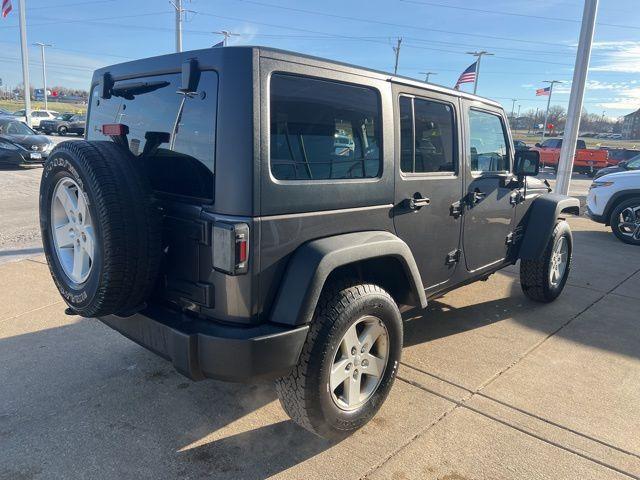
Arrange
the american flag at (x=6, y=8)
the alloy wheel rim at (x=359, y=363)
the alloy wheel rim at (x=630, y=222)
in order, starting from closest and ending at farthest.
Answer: the alloy wheel rim at (x=359, y=363), the alloy wheel rim at (x=630, y=222), the american flag at (x=6, y=8)

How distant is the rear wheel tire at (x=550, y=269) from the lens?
4656 mm

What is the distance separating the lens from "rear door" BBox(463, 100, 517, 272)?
3656mm

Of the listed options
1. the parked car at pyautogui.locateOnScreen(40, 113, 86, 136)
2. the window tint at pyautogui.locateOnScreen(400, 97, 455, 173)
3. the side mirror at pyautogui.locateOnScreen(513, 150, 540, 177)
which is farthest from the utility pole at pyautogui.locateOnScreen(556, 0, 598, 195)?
the parked car at pyautogui.locateOnScreen(40, 113, 86, 136)

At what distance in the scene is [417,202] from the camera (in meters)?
3.05

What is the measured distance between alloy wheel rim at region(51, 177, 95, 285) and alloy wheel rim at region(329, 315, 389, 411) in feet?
4.43

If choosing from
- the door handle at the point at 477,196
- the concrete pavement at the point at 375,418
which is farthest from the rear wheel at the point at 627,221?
the door handle at the point at 477,196

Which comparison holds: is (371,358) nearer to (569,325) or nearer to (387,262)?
(387,262)

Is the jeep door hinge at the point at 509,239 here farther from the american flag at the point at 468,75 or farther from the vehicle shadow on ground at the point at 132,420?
the american flag at the point at 468,75

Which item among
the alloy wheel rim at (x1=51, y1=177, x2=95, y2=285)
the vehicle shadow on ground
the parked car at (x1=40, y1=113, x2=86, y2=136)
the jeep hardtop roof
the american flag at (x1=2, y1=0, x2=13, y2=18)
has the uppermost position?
the american flag at (x1=2, y1=0, x2=13, y2=18)

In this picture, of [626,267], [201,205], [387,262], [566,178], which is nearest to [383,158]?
[387,262]

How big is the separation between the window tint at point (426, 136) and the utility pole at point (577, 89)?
918 cm

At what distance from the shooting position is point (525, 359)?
3.70m

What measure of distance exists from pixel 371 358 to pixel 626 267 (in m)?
5.38

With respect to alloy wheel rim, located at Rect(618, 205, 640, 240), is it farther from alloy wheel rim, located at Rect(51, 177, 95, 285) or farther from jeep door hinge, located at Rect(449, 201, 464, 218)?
alloy wheel rim, located at Rect(51, 177, 95, 285)
